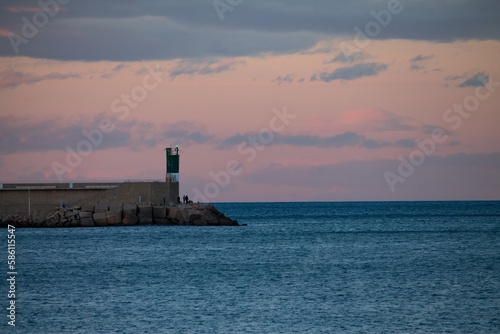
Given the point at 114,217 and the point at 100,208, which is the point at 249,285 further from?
the point at 100,208

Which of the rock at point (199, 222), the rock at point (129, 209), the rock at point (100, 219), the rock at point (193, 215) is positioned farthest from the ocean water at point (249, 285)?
the rock at point (199, 222)

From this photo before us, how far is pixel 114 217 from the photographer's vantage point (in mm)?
79875

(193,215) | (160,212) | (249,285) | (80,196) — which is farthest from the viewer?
(193,215)

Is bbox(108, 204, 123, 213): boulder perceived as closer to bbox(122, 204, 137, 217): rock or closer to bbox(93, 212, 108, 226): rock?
bbox(122, 204, 137, 217): rock

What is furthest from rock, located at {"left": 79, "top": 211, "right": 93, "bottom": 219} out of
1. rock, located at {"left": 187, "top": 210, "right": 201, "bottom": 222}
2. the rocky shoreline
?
rock, located at {"left": 187, "top": 210, "right": 201, "bottom": 222}

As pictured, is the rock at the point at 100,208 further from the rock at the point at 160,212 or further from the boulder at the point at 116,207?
the rock at the point at 160,212

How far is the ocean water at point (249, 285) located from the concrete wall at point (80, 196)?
7242mm

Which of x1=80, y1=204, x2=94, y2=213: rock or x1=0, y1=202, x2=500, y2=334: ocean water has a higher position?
x1=80, y1=204, x2=94, y2=213: rock

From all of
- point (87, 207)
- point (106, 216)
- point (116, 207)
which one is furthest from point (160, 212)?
point (87, 207)

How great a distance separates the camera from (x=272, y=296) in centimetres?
3844

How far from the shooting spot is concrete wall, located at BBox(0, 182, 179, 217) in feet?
259

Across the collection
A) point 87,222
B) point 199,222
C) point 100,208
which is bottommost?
point 199,222

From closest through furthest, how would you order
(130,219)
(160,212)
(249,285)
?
1. (249,285)
2. (130,219)
3. (160,212)

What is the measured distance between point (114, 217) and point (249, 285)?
39.3 metres
